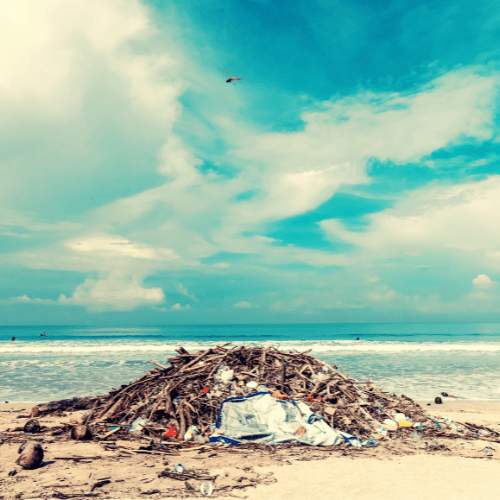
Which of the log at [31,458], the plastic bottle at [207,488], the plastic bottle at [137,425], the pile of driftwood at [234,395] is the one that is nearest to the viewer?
the plastic bottle at [207,488]

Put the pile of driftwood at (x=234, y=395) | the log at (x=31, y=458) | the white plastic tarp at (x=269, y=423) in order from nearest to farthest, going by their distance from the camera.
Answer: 1. the log at (x=31, y=458)
2. the white plastic tarp at (x=269, y=423)
3. the pile of driftwood at (x=234, y=395)

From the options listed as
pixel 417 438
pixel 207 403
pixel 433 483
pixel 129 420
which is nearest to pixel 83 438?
pixel 129 420

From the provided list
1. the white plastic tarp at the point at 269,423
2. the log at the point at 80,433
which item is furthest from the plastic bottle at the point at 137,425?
the white plastic tarp at the point at 269,423

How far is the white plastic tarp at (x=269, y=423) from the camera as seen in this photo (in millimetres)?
8062

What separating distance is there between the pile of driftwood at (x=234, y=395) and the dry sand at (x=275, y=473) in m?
1.06

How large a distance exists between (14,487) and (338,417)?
6501 mm

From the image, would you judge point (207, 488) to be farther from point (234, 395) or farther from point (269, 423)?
point (234, 395)

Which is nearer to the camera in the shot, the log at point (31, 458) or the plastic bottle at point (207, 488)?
the plastic bottle at point (207, 488)

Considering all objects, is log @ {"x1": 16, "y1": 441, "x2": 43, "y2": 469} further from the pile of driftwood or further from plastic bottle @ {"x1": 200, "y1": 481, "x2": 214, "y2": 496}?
plastic bottle @ {"x1": 200, "y1": 481, "x2": 214, "y2": 496}

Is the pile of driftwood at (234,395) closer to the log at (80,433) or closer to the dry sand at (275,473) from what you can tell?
the log at (80,433)

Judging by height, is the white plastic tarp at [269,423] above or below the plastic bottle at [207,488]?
above

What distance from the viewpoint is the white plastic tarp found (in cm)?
806

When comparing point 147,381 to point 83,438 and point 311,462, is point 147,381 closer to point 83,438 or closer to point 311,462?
point 83,438

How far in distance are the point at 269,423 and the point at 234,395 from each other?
1.33 meters
